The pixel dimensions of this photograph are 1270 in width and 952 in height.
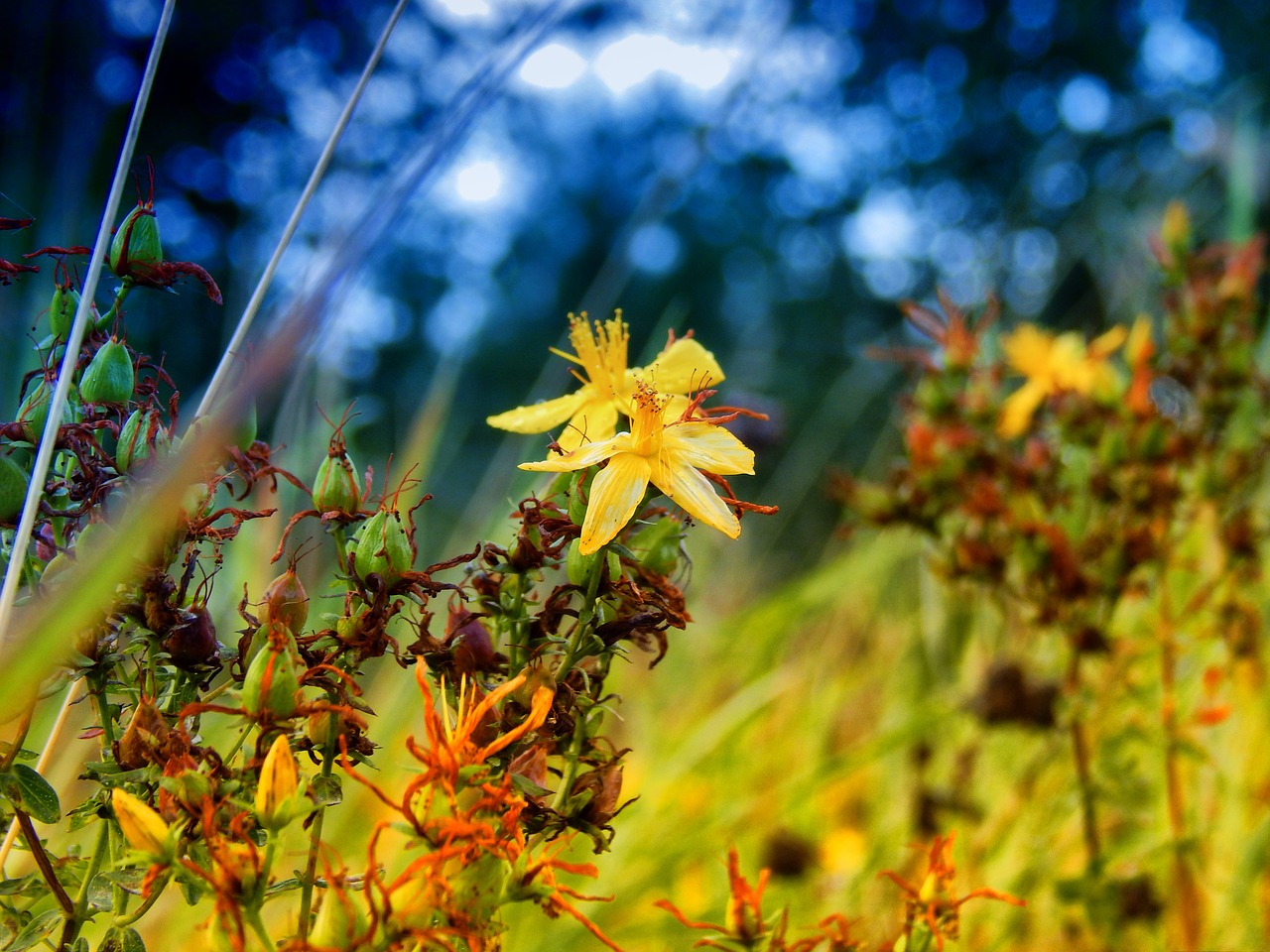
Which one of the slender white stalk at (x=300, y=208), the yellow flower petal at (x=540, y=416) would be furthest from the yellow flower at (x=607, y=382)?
the slender white stalk at (x=300, y=208)

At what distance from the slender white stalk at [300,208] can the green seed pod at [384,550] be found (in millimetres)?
79

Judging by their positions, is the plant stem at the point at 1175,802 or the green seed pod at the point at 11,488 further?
the plant stem at the point at 1175,802

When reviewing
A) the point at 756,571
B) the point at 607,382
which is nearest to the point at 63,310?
the point at 607,382

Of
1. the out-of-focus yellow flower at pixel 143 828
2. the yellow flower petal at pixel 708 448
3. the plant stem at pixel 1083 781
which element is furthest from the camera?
the plant stem at pixel 1083 781

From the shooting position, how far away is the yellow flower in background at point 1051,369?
81 cm

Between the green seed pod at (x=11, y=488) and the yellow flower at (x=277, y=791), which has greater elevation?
the green seed pod at (x=11, y=488)

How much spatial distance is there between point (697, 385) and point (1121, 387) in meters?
0.52

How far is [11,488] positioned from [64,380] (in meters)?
0.04

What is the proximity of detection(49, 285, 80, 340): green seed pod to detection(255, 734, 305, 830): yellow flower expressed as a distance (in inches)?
6.8

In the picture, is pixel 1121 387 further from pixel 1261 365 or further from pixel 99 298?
pixel 99 298

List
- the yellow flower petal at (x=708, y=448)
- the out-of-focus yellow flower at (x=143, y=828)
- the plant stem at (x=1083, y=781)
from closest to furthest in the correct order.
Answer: the out-of-focus yellow flower at (x=143, y=828), the yellow flower petal at (x=708, y=448), the plant stem at (x=1083, y=781)

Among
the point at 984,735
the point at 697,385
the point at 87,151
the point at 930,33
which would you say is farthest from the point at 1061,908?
the point at 930,33

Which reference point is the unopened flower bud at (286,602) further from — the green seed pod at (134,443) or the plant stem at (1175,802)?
the plant stem at (1175,802)

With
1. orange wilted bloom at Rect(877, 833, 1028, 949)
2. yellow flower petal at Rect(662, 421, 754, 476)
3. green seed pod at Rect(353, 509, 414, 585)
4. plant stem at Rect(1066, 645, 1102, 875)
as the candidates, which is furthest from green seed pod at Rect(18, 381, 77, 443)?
plant stem at Rect(1066, 645, 1102, 875)
